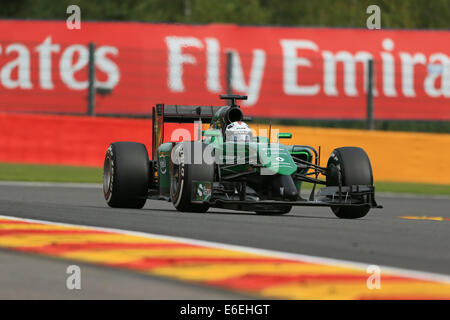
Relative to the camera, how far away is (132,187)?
37.1ft

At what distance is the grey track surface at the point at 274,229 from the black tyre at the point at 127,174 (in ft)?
0.67

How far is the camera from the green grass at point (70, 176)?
54.4 ft

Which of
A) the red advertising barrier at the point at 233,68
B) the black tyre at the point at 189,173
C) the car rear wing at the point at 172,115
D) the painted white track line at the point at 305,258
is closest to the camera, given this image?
the painted white track line at the point at 305,258

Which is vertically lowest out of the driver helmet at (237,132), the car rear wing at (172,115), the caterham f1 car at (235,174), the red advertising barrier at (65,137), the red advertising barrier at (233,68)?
the caterham f1 car at (235,174)

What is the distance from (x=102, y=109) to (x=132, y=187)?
34.7 ft

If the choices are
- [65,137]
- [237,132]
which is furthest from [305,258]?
[65,137]

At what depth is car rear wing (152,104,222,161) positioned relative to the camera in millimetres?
11930

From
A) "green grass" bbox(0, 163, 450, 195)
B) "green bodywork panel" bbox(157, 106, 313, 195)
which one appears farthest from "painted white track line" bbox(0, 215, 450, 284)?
"green grass" bbox(0, 163, 450, 195)

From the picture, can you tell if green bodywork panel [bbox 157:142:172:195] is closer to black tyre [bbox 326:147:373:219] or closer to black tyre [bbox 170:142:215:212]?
black tyre [bbox 170:142:215:212]

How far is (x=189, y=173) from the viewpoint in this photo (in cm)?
1023

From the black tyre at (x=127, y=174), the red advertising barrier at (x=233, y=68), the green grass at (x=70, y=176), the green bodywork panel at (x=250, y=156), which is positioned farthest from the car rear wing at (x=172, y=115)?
the red advertising barrier at (x=233, y=68)

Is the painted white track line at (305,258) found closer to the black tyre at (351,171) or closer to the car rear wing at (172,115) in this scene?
the black tyre at (351,171)

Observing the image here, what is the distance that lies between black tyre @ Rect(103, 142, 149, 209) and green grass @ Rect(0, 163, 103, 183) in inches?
204

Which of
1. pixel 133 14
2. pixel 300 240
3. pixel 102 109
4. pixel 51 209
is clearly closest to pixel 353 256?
pixel 300 240
